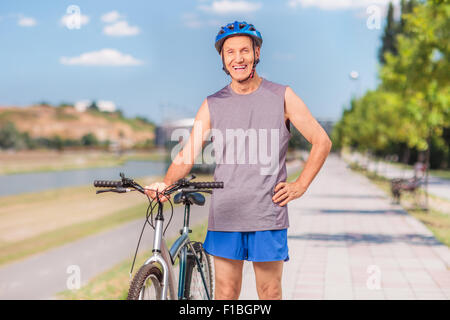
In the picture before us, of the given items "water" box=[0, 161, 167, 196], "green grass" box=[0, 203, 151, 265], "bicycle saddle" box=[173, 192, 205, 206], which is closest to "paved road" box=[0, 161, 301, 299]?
"green grass" box=[0, 203, 151, 265]

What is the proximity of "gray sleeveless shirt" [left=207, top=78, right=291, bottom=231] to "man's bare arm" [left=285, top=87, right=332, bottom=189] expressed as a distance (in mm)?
51

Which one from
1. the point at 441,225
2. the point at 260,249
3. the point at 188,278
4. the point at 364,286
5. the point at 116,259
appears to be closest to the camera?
the point at 260,249

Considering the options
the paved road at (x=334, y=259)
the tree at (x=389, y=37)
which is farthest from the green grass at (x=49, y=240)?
the tree at (x=389, y=37)

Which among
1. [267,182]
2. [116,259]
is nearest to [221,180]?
[267,182]

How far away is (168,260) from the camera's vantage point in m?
3.29

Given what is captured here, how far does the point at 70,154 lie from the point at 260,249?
6630 inches

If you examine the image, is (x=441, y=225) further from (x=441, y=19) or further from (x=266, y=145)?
(x=266, y=145)

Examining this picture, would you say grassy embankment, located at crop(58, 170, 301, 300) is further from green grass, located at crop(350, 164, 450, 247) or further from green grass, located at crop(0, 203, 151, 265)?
green grass, located at crop(0, 203, 151, 265)

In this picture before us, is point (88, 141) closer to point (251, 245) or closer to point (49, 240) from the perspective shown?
point (49, 240)

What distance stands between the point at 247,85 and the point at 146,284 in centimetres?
108

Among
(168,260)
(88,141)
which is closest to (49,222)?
(168,260)

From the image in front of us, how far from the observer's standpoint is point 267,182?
3.13 m

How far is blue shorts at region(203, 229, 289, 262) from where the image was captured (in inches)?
124

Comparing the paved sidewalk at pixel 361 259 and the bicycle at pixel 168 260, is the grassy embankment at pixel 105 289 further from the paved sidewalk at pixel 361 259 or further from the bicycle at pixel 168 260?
the bicycle at pixel 168 260
